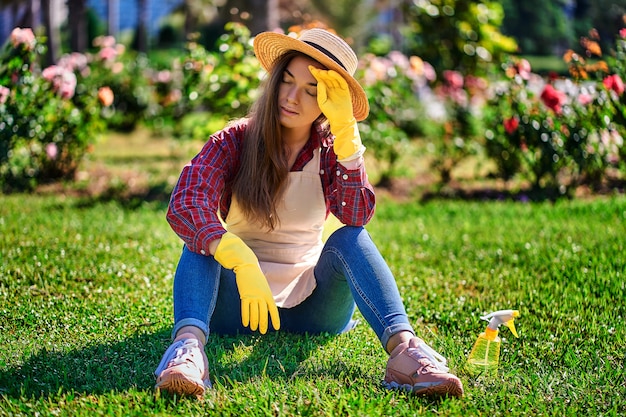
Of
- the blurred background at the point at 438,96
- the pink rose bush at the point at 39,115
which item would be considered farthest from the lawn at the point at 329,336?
the blurred background at the point at 438,96

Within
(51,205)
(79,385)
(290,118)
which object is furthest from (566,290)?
(51,205)

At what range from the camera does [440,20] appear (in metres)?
8.23

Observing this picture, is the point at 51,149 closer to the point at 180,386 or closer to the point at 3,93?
the point at 3,93

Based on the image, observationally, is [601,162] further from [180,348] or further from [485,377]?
[180,348]

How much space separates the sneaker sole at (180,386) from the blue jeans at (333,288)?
25cm

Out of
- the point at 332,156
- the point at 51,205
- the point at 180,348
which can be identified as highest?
the point at 332,156

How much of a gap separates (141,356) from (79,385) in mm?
322

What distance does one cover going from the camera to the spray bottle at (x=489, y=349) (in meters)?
2.70

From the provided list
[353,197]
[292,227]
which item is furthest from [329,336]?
[353,197]

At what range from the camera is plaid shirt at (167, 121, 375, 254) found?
2660 mm

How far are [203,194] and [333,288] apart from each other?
0.58 m

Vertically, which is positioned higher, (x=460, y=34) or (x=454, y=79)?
(x=460, y=34)

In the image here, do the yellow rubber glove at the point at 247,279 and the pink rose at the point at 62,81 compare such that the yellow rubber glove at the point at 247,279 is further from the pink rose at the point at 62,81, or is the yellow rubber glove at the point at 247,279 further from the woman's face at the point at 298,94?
the pink rose at the point at 62,81

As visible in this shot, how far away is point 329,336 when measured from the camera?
3.07m
